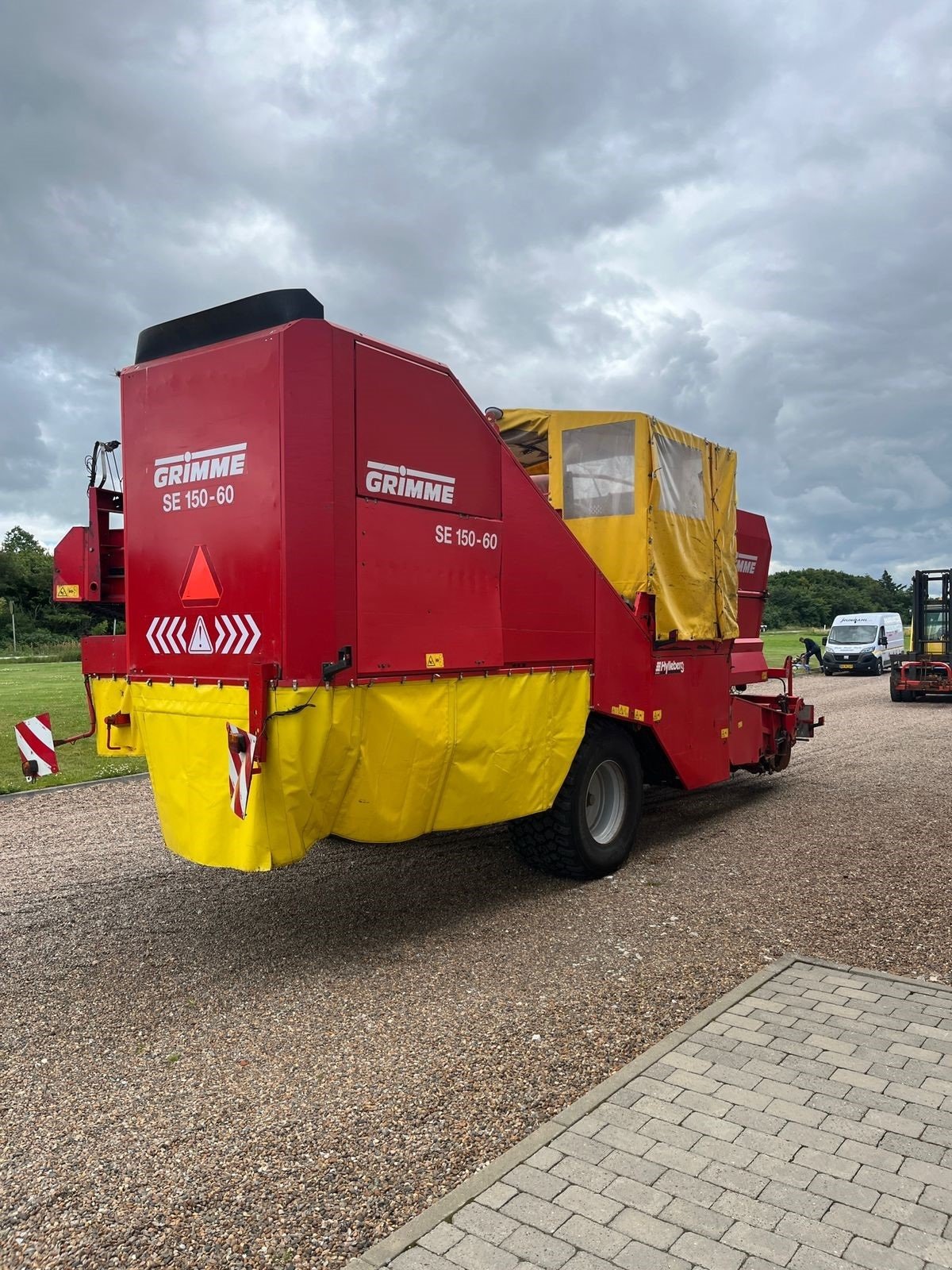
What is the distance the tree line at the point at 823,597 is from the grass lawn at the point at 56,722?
63.4 meters

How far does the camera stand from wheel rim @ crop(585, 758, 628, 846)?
21.0ft

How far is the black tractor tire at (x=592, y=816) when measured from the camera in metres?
6.01

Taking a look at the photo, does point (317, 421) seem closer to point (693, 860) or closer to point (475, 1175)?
point (475, 1175)

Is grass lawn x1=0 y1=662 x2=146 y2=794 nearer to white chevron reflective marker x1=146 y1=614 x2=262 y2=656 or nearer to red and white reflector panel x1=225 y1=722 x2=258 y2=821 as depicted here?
white chevron reflective marker x1=146 y1=614 x2=262 y2=656

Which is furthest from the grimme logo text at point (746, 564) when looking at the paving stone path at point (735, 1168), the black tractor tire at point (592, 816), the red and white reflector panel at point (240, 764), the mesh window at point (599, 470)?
the red and white reflector panel at point (240, 764)

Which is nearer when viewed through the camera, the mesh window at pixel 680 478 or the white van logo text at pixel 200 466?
the white van logo text at pixel 200 466

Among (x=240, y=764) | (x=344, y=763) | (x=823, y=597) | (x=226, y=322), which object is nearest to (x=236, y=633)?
(x=240, y=764)

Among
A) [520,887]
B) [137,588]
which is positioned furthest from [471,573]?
[520,887]

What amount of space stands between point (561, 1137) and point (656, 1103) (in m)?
0.41

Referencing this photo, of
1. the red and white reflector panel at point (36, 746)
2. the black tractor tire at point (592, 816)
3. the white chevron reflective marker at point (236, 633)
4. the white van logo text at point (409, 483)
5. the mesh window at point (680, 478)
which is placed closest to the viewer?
the white chevron reflective marker at point (236, 633)

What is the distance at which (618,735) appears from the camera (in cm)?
649

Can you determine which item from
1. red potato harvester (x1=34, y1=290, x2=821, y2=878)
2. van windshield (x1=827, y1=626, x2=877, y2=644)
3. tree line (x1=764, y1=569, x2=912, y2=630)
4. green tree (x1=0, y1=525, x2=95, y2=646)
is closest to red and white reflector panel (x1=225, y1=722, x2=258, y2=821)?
red potato harvester (x1=34, y1=290, x2=821, y2=878)

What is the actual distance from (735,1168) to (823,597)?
9780 cm

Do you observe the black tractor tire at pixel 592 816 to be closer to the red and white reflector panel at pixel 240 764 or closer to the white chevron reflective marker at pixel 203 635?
the red and white reflector panel at pixel 240 764
